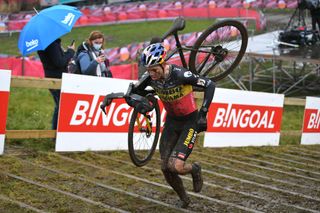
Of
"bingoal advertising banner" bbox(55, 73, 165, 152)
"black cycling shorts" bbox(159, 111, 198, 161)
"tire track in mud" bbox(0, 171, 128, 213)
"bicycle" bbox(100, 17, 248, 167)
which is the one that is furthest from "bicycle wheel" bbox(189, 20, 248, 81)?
"bingoal advertising banner" bbox(55, 73, 165, 152)

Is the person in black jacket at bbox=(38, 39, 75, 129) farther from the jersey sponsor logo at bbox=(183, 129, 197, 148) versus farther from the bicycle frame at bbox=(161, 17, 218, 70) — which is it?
the jersey sponsor logo at bbox=(183, 129, 197, 148)

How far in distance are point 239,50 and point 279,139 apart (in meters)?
5.91

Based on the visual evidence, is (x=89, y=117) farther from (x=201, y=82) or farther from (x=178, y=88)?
(x=201, y=82)

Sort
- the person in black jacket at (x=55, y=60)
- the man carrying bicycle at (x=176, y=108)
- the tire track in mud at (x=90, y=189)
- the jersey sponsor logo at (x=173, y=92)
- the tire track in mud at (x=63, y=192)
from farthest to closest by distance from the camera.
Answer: the person in black jacket at (x=55, y=60)
the tire track in mud at (x=90, y=189)
the jersey sponsor logo at (x=173, y=92)
the tire track in mud at (x=63, y=192)
the man carrying bicycle at (x=176, y=108)

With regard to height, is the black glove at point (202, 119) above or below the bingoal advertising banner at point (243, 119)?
above

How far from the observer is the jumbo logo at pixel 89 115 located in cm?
936

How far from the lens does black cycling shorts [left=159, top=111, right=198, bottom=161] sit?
23.0 feet

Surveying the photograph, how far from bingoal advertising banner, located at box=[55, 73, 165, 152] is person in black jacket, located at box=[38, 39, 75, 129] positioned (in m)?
0.41

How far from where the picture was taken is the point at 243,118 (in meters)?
12.1

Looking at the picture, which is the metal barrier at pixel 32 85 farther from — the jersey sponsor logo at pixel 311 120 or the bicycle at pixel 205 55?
the jersey sponsor logo at pixel 311 120

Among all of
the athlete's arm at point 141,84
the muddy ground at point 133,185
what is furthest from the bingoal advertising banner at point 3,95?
the athlete's arm at point 141,84

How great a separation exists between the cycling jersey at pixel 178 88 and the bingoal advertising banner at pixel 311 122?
7286 mm

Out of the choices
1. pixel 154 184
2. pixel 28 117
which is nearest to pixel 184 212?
pixel 154 184

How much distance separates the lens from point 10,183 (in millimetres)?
7469
